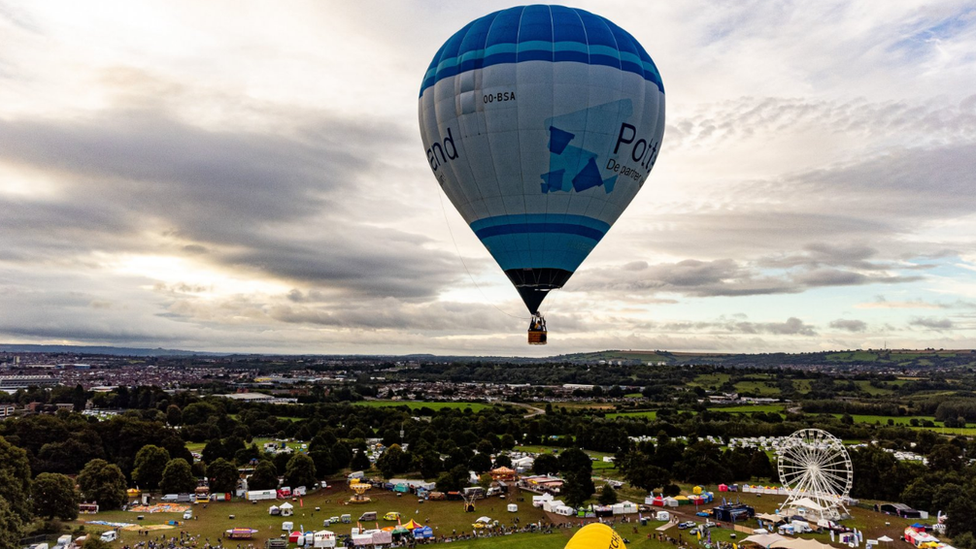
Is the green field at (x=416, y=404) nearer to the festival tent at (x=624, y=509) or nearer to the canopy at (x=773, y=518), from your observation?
the festival tent at (x=624, y=509)

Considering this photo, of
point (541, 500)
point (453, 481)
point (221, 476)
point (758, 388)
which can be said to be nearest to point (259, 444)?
point (221, 476)

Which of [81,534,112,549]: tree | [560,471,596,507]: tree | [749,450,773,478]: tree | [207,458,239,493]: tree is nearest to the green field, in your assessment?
[749,450,773,478]: tree

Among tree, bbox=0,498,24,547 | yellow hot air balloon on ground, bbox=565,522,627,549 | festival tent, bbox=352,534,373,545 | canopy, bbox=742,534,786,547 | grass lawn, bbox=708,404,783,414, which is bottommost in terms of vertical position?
festival tent, bbox=352,534,373,545

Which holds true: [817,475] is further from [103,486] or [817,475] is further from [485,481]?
[103,486]

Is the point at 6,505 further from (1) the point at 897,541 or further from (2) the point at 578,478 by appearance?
(1) the point at 897,541

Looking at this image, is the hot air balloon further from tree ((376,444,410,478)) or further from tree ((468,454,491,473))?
tree ((376,444,410,478))

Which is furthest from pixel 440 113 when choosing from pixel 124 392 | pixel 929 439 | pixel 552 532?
pixel 124 392

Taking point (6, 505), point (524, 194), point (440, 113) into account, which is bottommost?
point (6, 505)
